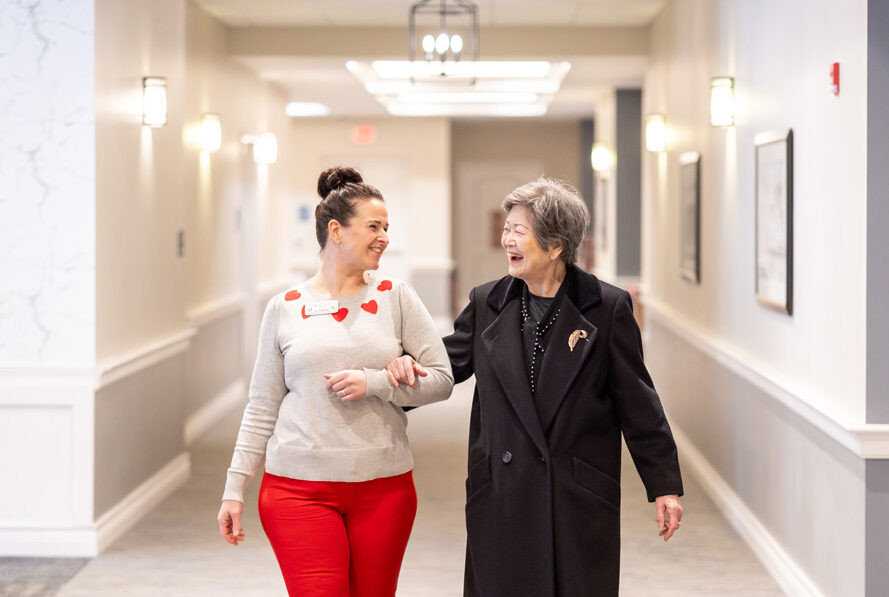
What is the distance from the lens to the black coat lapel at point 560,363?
8.51 ft

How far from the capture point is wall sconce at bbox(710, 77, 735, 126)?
5.61m

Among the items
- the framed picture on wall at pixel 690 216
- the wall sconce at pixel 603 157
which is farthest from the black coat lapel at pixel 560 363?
the wall sconce at pixel 603 157

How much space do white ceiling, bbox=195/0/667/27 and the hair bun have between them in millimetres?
4810

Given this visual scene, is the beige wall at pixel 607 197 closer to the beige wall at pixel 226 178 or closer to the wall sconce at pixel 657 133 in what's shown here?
the wall sconce at pixel 657 133

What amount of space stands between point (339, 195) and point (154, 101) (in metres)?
3.22

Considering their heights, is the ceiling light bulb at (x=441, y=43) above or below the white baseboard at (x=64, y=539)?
above

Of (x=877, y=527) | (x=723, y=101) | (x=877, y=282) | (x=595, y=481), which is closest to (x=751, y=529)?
(x=877, y=527)

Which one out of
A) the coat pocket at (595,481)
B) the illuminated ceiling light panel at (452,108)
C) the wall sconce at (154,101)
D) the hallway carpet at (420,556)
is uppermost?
the illuminated ceiling light panel at (452,108)

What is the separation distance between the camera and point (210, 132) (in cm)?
763

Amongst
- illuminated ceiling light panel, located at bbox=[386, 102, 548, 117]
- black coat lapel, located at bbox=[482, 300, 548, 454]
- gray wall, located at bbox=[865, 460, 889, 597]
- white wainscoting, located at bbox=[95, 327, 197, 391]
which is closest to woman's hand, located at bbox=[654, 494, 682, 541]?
black coat lapel, located at bbox=[482, 300, 548, 454]

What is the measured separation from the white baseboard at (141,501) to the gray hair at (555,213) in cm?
316

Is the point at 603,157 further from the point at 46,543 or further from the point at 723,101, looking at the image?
the point at 46,543

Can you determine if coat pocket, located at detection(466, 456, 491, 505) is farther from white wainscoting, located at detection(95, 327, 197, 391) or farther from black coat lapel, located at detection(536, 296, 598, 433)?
white wainscoting, located at detection(95, 327, 197, 391)

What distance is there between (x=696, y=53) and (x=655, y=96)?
1849mm
